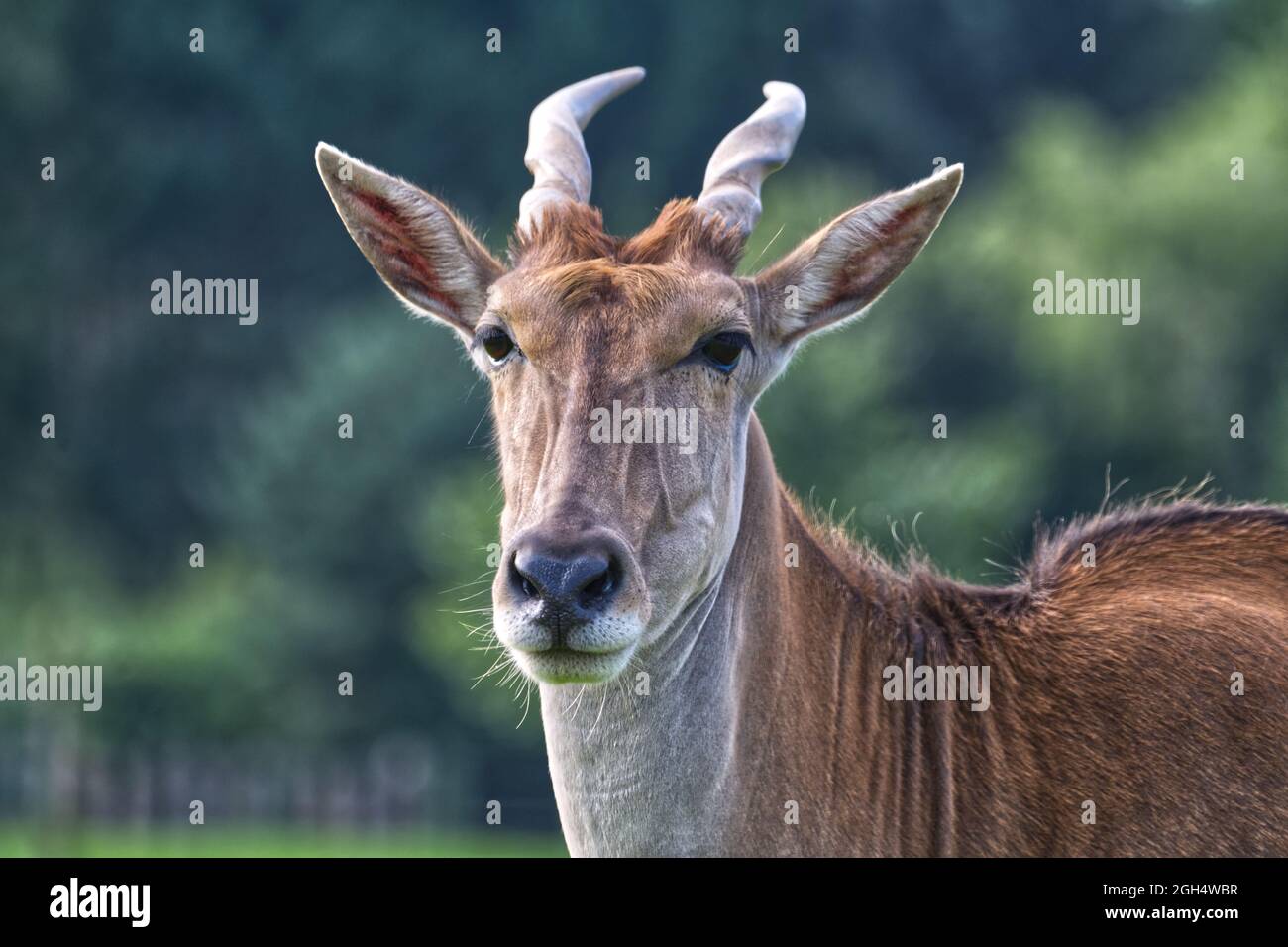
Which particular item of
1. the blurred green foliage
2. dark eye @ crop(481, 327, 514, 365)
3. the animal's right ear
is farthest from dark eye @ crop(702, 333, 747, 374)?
the blurred green foliage

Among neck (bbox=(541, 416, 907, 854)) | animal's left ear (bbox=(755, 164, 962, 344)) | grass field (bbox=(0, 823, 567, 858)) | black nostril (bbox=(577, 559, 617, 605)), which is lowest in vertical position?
grass field (bbox=(0, 823, 567, 858))

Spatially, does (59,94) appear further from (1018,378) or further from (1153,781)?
(1153,781)

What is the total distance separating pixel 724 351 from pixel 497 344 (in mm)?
1065

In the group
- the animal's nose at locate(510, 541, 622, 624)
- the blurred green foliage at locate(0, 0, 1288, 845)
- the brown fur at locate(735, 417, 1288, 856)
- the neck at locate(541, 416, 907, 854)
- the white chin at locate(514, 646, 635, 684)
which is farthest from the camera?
the blurred green foliage at locate(0, 0, 1288, 845)

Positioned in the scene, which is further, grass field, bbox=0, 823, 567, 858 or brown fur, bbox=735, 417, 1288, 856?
grass field, bbox=0, 823, 567, 858

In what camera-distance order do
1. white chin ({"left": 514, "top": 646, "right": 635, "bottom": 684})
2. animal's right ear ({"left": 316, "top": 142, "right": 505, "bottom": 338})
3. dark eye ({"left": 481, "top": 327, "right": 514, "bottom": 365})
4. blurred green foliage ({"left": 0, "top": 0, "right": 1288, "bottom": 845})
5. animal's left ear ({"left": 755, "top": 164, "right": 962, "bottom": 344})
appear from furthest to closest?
blurred green foliage ({"left": 0, "top": 0, "right": 1288, "bottom": 845})
animal's right ear ({"left": 316, "top": 142, "right": 505, "bottom": 338})
animal's left ear ({"left": 755, "top": 164, "right": 962, "bottom": 344})
dark eye ({"left": 481, "top": 327, "right": 514, "bottom": 365})
white chin ({"left": 514, "top": 646, "right": 635, "bottom": 684})

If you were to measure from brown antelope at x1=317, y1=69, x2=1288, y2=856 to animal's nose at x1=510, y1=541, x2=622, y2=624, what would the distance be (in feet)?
0.04

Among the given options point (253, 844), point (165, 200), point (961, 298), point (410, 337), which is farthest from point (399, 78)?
point (253, 844)

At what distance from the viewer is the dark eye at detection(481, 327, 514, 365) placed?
28.3 ft

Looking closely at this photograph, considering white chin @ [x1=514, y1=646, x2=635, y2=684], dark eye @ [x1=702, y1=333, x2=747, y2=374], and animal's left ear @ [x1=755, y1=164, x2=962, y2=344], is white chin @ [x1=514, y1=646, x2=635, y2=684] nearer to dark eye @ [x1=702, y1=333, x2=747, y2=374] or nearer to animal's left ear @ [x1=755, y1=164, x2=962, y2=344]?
dark eye @ [x1=702, y1=333, x2=747, y2=374]

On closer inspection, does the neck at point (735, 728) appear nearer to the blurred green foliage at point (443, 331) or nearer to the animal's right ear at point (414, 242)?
the animal's right ear at point (414, 242)

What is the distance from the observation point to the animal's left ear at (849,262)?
8836 mm

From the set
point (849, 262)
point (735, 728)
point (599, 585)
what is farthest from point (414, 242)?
point (735, 728)

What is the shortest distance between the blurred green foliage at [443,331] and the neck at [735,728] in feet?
61.7
